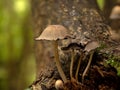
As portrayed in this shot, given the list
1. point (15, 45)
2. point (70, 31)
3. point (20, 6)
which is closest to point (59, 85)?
point (70, 31)

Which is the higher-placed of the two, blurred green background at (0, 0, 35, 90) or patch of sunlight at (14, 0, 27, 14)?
patch of sunlight at (14, 0, 27, 14)

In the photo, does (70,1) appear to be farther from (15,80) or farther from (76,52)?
(15,80)

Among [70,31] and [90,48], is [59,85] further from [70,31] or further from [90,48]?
[70,31]

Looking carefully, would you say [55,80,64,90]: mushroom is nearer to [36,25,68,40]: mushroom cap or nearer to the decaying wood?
the decaying wood

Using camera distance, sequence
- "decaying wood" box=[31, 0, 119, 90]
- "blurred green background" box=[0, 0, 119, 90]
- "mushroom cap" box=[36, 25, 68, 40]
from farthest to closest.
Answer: "blurred green background" box=[0, 0, 119, 90], "decaying wood" box=[31, 0, 119, 90], "mushroom cap" box=[36, 25, 68, 40]

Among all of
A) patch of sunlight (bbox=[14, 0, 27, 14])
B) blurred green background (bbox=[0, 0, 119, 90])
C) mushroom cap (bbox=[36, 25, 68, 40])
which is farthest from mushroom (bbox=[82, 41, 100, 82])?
patch of sunlight (bbox=[14, 0, 27, 14])

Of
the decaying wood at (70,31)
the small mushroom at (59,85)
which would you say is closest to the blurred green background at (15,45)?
the decaying wood at (70,31)

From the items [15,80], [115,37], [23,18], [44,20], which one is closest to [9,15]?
[23,18]

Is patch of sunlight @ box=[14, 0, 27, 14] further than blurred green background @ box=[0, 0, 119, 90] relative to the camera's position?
Yes
